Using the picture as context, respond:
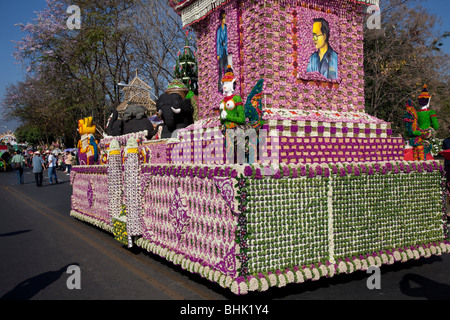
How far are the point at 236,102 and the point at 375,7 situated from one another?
5.39 metres

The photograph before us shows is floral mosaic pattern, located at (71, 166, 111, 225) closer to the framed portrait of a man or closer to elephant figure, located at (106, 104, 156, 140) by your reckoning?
elephant figure, located at (106, 104, 156, 140)

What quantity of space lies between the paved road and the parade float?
0.27 metres

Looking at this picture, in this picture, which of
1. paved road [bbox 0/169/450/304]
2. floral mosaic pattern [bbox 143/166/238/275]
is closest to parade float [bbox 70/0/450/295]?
floral mosaic pattern [bbox 143/166/238/275]

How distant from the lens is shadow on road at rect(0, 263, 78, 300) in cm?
454

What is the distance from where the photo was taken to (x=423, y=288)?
14.8ft

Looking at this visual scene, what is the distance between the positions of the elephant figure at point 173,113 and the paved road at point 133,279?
10.5 feet

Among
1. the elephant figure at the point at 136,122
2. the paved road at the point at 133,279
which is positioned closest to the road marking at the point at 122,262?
the paved road at the point at 133,279

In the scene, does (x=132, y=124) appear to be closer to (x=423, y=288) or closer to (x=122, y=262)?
(x=122, y=262)

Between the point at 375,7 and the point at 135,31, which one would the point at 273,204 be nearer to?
the point at 375,7

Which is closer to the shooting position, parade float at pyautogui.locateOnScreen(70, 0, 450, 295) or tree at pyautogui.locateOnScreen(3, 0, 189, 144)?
parade float at pyautogui.locateOnScreen(70, 0, 450, 295)

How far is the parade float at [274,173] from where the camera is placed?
4133 mm

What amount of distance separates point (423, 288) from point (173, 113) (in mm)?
6759

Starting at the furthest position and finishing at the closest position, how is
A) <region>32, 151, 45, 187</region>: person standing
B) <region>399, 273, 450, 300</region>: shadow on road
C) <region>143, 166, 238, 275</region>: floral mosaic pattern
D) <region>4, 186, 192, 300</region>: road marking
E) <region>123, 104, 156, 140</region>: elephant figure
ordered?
<region>32, 151, 45, 187</region>: person standing < <region>123, 104, 156, 140</region>: elephant figure < <region>4, 186, 192, 300</region>: road marking < <region>399, 273, 450, 300</region>: shadow on road < <region>143, 166, 238, 275</region>: floral mosaic pattern
